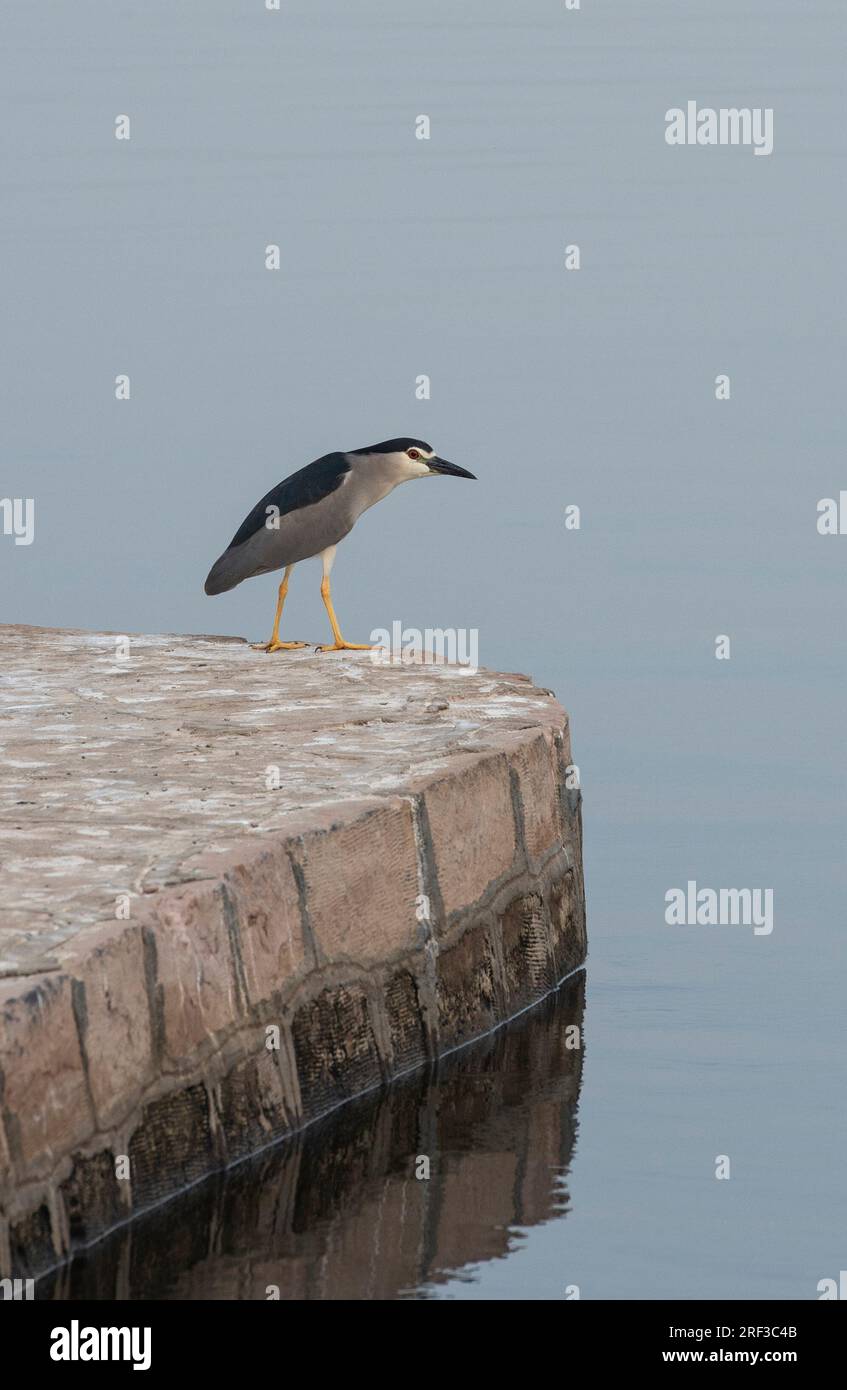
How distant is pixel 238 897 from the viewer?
672 centimetres

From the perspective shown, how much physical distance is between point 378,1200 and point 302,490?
458 cm

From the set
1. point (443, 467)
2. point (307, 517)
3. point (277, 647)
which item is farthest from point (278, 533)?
point (443, 467)

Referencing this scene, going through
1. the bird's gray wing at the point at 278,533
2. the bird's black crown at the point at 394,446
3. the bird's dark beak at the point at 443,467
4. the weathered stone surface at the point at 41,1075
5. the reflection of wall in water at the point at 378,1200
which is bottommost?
the reflection of wall in water at the point at 378,1200

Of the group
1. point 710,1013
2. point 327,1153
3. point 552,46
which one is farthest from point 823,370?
point 552,46

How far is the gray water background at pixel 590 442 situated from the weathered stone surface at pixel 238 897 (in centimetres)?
75

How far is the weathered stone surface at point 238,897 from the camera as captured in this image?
6020mm

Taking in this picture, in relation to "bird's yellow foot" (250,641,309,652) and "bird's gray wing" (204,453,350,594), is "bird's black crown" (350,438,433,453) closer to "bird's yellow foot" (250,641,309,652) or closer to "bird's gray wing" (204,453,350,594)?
"bird's gray wing" (204,453,350,594)

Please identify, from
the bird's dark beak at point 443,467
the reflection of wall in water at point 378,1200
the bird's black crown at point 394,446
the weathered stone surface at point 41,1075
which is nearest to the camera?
the weathered stone surface at point 41,1075

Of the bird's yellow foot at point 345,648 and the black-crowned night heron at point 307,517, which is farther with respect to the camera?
the black-crowned night heron at point 307,517

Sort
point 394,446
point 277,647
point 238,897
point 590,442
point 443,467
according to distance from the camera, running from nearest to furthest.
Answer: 1. point 238,897
2. point 277,647
3. point 394,446
4. point 443,467
5. point 590,442

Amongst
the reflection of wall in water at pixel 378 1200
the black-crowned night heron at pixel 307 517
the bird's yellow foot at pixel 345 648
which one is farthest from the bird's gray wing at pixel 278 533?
the reflection of wall in water at pixel 378 1200

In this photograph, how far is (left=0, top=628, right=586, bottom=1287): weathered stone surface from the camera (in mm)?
6020

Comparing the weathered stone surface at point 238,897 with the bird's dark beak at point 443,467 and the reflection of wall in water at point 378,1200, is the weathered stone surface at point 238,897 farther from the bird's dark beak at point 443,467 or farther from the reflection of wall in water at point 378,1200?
the bird's dark beak at point 443,467

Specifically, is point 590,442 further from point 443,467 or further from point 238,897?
point 238,897
